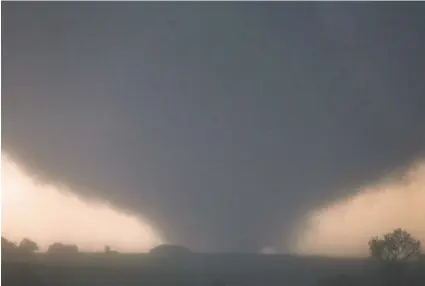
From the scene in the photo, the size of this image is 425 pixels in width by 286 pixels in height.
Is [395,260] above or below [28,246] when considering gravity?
below

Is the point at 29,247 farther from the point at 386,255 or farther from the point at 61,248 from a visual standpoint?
the point at 386,255

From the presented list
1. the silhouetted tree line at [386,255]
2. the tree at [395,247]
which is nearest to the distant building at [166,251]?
the silhouetted tree line at [386,255]

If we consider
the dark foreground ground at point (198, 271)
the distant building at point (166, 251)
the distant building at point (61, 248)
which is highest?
the distant building at point (61, 248)

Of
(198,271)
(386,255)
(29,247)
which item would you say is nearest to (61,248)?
(29,247)

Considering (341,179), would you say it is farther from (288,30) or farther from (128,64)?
(128,64)

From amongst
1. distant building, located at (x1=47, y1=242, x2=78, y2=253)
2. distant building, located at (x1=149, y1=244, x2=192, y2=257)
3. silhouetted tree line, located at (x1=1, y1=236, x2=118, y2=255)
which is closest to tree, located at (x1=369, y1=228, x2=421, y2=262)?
distant building, located at (x1=149, y1=244, x2=192, y2=257)

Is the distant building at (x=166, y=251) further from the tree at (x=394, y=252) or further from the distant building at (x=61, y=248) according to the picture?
the tree at (x=394, y=252)
